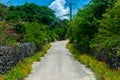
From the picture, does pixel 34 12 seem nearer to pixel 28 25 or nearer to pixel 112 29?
pixel 28 25

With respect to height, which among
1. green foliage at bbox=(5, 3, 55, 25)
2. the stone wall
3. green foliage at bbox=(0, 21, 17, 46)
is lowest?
the stone wall

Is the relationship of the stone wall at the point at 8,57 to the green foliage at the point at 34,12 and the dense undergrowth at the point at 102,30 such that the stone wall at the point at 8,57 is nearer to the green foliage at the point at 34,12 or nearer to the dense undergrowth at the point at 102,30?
the dense undergrowth at the point at 102,30

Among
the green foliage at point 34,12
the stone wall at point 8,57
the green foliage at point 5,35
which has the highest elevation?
the green foliage at point 34,12

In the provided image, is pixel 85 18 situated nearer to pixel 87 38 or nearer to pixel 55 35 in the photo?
pixel 87 38

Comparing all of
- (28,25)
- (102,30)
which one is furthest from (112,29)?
(28,25)

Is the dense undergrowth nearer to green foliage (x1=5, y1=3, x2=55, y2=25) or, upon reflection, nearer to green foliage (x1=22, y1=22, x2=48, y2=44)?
green foliage (x1=22, y1=22, x2=48, y2=44)

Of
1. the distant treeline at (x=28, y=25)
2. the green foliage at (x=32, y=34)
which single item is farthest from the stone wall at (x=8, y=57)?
the green foliage at (x=32, y=34)

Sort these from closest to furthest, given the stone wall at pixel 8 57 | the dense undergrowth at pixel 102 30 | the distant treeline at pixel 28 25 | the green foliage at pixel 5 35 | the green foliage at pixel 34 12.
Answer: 1. the stone wall at pixel 8 57
2. the dense undergrowth at pixel 102 30
3. the green foliage at pixel 5 35
4. the distant treeline at pixel 28 25
5. the green foliage at pixel 34 12

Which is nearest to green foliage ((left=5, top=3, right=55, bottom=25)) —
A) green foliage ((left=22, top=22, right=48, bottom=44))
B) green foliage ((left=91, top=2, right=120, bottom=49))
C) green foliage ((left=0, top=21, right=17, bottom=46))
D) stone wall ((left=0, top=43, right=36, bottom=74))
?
green foliage ((left=22, top=22, right=48, bottom=44))

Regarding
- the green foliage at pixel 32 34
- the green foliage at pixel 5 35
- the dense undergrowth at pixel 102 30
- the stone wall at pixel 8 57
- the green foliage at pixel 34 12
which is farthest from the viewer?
the green foliage at pixel 34 12

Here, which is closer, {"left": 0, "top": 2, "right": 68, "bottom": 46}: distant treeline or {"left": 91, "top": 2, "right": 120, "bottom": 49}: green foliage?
{"left": 91, "top": 2, "right": 120, "bottom": 49}: green foliage

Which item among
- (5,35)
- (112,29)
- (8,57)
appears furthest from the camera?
(5,35)

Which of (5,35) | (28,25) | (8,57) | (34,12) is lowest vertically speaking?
(8,57)

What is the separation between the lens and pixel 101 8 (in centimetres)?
3912
